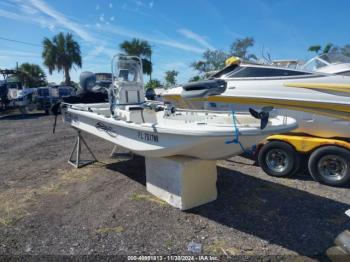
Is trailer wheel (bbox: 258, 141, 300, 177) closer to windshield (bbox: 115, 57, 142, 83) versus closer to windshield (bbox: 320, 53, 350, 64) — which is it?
windshield (bbox: 320, 53, 350, 64)

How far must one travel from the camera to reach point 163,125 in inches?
145

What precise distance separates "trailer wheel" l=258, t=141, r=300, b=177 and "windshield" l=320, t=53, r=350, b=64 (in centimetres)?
211

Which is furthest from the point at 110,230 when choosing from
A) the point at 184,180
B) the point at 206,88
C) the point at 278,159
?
the point at 278,159

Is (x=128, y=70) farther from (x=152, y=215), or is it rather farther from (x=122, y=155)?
(x=152, y=215)

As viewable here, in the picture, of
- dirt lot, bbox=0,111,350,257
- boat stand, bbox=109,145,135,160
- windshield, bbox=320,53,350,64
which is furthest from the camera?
boat stand, bbox=109,145,135,160

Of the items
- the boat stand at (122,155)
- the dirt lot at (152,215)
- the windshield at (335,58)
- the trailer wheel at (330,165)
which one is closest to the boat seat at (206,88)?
the dirt lot at (152,215)

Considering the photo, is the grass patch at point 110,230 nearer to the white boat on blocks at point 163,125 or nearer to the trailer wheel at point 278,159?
the white boat on blocks at point 163,125

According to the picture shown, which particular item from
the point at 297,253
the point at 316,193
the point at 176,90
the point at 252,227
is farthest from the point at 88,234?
the point at 176,90

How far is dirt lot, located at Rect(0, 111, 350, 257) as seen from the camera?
313cm

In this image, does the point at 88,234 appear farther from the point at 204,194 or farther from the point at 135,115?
the point at 135,115

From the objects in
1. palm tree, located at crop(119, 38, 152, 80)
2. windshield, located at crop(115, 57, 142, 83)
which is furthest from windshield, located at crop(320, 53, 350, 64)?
palm tree, located at crop(119, 38, 152, 80)

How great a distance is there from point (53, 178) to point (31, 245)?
2.24m

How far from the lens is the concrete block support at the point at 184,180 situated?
385 cm

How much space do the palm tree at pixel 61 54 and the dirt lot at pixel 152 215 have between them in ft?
90.9
